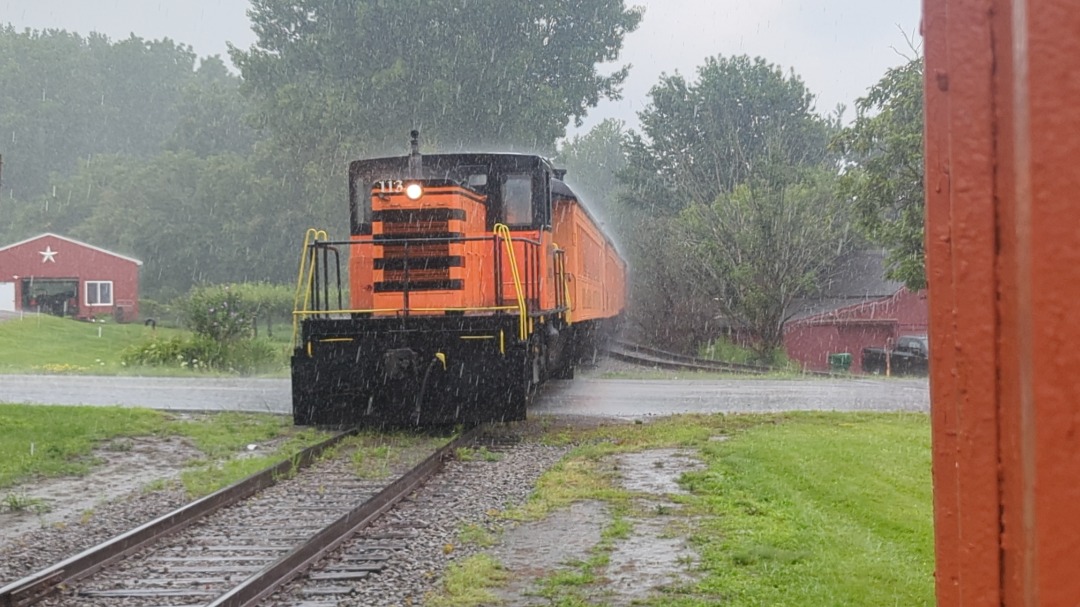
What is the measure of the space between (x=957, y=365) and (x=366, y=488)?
8122 millimetres

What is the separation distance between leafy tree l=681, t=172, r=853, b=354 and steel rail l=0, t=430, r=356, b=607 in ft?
79.9

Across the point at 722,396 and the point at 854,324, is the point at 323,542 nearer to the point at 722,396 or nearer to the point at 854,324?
the point at 722,396

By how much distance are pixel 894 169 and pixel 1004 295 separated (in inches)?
935

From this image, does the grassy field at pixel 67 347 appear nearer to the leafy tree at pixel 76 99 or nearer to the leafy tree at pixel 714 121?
the leafy tree at pixel 714 121

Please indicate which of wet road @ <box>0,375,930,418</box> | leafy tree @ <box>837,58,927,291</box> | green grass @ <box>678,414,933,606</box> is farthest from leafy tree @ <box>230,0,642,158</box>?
green grass @ <box>678,414,933,606</box>

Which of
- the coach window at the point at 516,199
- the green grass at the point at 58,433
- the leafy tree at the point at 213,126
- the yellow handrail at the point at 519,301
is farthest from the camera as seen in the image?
the leafy tree at the point at 213,126

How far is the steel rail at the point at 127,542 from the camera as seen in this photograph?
217 inches

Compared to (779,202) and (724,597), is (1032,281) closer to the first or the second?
(724,597)

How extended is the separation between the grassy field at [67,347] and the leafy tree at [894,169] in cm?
1354

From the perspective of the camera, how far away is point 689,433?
38.1 feet

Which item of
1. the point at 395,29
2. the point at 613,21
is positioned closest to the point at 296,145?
the point at 395,29

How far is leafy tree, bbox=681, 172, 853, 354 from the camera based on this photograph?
32.2 m

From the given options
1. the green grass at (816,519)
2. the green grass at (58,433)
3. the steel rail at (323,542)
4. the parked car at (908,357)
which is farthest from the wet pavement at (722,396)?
the parked car at (908,357)

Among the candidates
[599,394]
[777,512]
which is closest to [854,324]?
[599,394]
